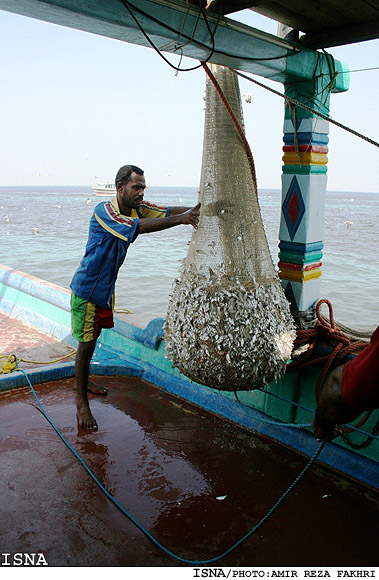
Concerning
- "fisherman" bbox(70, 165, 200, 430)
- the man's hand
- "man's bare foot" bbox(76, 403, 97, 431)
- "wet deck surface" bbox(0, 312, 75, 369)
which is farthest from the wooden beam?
"wet deck surface" bbox(0, 312, 75, 369)

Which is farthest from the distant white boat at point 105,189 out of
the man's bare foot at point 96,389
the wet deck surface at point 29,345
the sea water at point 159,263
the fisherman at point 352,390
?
the fisherman at point 352,390

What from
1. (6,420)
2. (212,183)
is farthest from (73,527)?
(212,183)

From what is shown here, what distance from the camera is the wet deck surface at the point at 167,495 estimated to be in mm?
2248

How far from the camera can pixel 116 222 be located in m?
3.15

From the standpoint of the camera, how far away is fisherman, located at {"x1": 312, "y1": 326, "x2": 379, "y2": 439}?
1.23m

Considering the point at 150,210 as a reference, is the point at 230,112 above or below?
above

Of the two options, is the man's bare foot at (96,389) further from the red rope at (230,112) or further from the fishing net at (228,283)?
the red rope at (230,112)

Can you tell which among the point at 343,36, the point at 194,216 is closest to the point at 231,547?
the point at 194,216

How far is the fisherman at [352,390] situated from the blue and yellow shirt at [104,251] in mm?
1921

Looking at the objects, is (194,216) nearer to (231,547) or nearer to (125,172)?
(125,172)

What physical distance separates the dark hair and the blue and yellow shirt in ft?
0.52

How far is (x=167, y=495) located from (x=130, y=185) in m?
1.91

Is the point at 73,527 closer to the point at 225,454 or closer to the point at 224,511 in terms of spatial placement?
the point at 224,511

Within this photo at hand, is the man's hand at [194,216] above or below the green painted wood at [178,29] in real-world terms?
below
